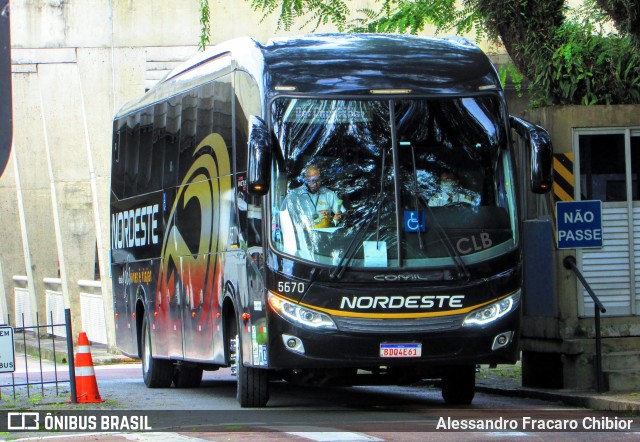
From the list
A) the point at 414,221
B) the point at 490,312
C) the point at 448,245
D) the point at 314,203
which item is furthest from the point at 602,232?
the point at 314,203

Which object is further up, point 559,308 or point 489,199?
point 489,199

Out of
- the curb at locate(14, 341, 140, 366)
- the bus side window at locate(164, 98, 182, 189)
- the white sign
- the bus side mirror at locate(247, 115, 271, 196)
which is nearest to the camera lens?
the bus side mirror at locate(247, 115, 271, 196)

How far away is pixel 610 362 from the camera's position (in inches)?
595

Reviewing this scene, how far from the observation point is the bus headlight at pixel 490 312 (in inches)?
504

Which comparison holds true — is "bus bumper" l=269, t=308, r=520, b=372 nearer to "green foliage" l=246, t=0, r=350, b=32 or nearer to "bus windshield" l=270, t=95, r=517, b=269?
"bus windshield" l=270, t=95, r=517, b=269

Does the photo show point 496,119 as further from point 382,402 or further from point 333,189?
point 382,402

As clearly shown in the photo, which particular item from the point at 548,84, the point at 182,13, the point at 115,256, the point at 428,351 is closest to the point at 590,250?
the point at 548,84

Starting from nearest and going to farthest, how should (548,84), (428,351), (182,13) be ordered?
(428,351), (548,84), (182,13)

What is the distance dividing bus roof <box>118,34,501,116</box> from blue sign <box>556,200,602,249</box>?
237 centimetres

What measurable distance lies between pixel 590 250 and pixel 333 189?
4.16 metres

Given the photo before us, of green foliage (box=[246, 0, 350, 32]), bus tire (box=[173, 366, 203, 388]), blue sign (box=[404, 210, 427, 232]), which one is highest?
green foliage (box=[246, 0, 350, 32])

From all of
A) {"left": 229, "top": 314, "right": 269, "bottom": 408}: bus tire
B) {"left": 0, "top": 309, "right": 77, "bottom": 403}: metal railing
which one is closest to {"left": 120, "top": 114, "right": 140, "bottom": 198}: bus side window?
{"left": 0, "top": 309, "right": 77, "bottom": 403}: metal railing

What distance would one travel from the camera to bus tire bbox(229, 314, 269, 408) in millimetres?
13773

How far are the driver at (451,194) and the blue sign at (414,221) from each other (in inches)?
8.4
